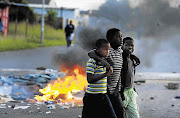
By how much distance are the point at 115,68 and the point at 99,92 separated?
0.42m

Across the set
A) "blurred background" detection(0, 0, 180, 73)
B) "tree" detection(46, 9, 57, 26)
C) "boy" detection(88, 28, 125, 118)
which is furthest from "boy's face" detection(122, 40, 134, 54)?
"tree" detection(46, 9, 57, 26)

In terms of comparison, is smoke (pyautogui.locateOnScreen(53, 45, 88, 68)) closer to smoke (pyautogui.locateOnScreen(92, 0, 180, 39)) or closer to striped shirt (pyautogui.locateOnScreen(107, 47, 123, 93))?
smoke (pyautogui.locateOnScreen(92, 0, 180, 39))

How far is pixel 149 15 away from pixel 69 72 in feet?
10.6

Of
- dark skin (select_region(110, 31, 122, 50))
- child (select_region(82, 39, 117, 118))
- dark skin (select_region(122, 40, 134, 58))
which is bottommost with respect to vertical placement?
child (select_region(82, 39, 117, 118))

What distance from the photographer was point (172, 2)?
10422 mm

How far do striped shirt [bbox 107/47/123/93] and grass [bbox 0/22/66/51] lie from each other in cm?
1863

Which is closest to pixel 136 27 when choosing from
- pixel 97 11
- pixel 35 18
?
pixel 97 11

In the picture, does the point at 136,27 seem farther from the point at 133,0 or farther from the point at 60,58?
the point at 60,58

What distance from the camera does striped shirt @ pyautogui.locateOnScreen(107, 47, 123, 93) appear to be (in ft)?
13.0

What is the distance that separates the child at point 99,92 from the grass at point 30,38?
18.9 meters

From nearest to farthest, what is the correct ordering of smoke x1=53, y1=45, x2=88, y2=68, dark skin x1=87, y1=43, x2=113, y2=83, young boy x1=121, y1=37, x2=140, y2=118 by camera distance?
dark skin x1=87, y1=43, x2=113, y2=83, young boy x1=121, y1=37, x2=140, y2=118, smoke x1=53, y1=45, x2=88, y2=68

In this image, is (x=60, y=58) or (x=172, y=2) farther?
(x=60, y=58)

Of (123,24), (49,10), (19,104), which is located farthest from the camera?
(49,10)

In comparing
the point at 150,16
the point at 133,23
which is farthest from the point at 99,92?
the point at 150,16
